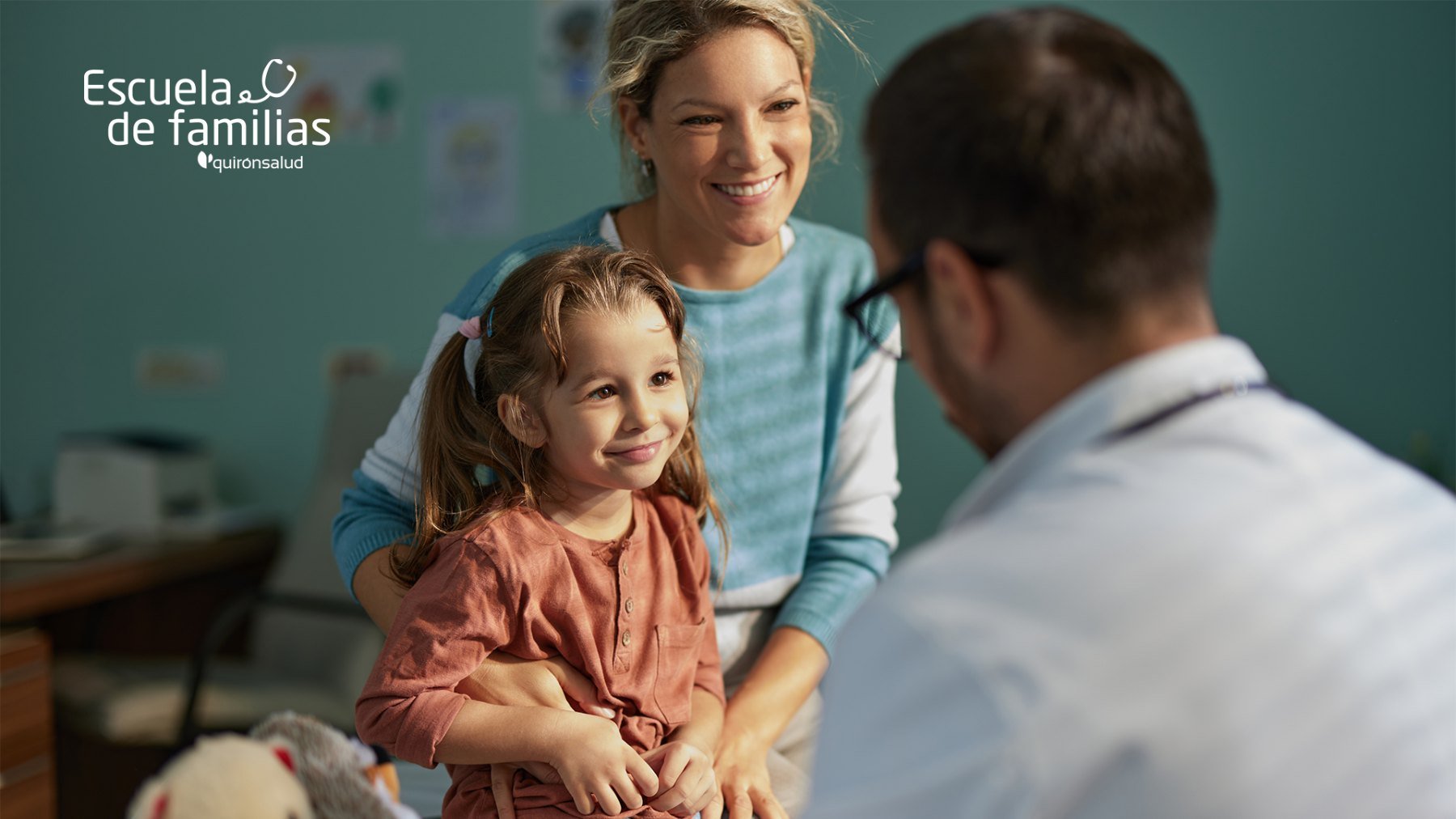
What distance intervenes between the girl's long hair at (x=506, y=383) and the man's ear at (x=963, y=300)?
0.48m

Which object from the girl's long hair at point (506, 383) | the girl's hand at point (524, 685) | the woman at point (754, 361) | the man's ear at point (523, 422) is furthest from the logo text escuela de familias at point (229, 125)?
the girl's hand at point (524, 685)

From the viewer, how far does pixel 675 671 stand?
129 centimetres

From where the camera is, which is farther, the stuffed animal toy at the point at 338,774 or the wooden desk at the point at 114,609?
the wooden desk at the point at 114,609

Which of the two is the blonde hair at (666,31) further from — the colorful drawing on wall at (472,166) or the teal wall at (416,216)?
the colorful drawing on wall at (472,166)

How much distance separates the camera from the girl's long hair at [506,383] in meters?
1.24

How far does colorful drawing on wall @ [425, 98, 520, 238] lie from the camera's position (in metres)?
3.22

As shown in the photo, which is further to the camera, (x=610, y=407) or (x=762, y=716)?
(x=762, y=716)

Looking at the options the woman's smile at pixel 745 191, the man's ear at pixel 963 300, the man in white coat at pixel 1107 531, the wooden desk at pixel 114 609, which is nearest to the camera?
the man in white coat at pixel 1107 531

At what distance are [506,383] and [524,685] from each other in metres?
0.30

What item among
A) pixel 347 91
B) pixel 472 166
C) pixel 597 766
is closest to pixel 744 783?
pixel 597 766

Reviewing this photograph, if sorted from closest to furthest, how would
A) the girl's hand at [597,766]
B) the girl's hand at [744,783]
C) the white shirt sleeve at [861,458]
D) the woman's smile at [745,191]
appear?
the girl's hand at [597,766], the girl's hand at [744,783], the woman's smile at [745,191], the white shirt sleeve at [861,458]

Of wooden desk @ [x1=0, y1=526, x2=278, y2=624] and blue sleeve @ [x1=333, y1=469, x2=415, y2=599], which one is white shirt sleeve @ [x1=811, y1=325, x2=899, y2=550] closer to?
blue sleeve @ [x1=333, y1=469, x2=415, y2=599]

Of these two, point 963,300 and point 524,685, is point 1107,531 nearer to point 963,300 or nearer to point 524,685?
point 963,300

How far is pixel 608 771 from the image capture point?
1.15 meters
